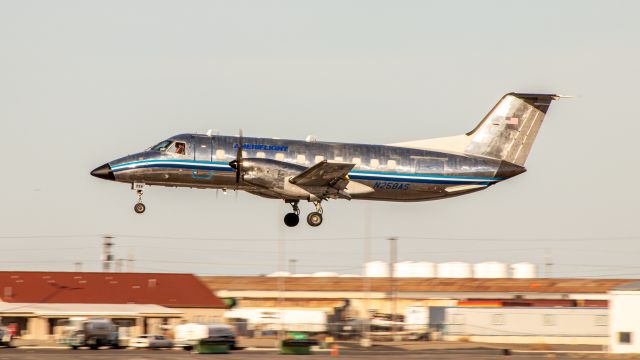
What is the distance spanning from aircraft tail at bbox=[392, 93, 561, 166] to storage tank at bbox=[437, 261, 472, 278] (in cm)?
4824

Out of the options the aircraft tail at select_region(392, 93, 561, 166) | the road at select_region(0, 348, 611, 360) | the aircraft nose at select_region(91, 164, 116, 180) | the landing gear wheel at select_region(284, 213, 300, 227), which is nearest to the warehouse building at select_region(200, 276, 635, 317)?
the road at select_region(0, 348, 611, 360)

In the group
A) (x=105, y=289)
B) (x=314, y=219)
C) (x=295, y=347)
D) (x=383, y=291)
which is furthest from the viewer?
(x=383, y=291)

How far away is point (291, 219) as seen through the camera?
45875mm

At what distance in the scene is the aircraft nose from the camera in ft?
147

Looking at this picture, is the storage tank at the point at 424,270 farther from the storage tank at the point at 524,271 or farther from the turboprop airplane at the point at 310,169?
the turboprop airplane at the point at 310,169

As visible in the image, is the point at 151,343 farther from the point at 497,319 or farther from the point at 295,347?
the point at 497,319

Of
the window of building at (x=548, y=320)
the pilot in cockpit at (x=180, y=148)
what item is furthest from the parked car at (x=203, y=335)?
the window of building at (x=548, y=320)

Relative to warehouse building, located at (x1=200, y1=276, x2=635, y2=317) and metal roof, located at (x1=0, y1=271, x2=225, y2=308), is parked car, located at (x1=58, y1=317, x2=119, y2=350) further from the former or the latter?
warehouse building, located at (x1=200, y1=276, x2=635, y2=317)

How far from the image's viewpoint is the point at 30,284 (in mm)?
73250

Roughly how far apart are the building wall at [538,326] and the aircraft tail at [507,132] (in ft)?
61.7

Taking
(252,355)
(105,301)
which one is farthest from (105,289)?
(252,355)

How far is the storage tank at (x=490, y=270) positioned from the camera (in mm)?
96562

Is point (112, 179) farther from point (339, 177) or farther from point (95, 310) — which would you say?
point (95, 310)

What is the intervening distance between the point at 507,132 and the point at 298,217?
A: 1054cm
